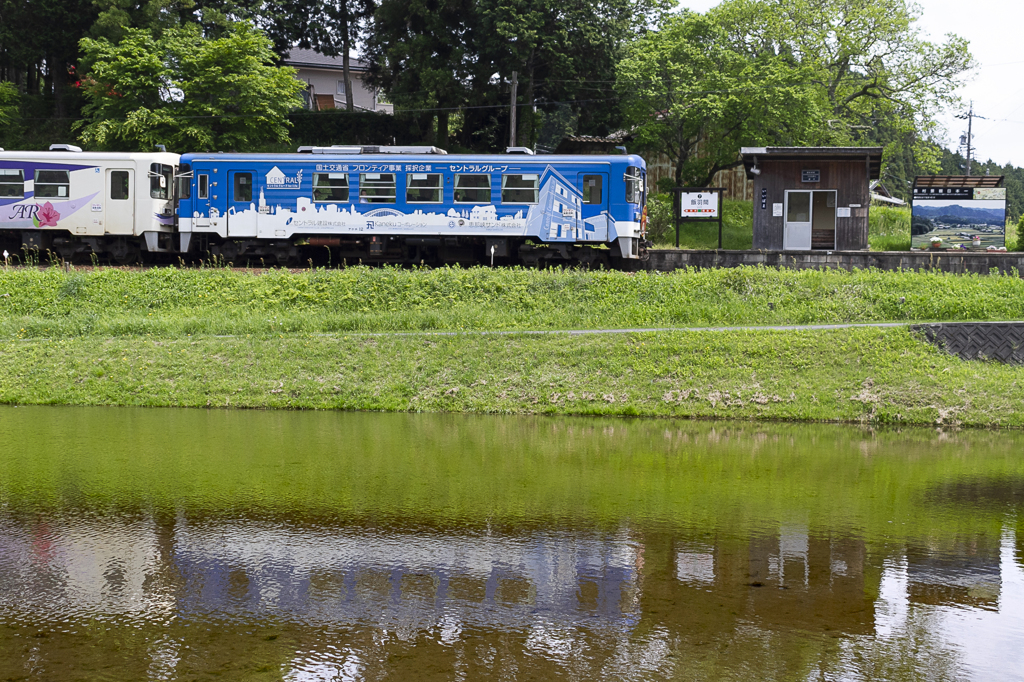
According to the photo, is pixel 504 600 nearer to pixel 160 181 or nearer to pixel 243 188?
pixel 243 188

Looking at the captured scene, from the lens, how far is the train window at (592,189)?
75.1 feet

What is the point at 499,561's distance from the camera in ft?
22.3

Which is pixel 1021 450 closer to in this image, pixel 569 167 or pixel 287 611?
pixel 287 611

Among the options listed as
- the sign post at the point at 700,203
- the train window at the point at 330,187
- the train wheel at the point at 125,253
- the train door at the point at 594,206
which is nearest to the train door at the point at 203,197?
the train wheel at the point at 125,253

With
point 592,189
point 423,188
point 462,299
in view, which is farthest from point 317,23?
point 462,299

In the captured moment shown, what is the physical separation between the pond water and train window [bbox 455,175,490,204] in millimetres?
12390

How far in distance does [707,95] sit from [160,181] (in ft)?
68.8

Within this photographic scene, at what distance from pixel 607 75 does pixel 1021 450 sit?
107 feet

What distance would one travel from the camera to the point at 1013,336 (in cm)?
1631

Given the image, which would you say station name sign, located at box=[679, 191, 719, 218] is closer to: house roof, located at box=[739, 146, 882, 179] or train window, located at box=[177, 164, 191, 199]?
house roof, located at box=[739, 146, 882, 179]

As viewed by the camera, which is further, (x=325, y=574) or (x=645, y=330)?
(x=645, y=330)

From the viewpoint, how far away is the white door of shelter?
93.2 ft

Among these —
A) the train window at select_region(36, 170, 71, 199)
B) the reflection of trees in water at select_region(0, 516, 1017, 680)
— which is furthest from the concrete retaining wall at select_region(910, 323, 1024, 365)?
the train window at select_region(36, 170, 71, 199)

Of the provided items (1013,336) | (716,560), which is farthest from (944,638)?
(1013,336)
